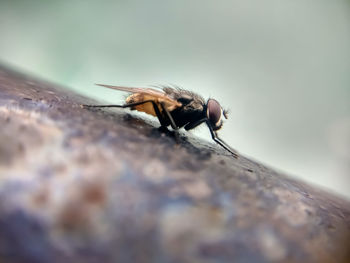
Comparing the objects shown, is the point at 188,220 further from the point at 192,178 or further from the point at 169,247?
the point at 192,178

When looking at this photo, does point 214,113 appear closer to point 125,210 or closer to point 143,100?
Result: point 143,100

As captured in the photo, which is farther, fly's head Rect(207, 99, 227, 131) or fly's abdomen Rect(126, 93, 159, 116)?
fly's head Rect(207, 99, 227, 131)

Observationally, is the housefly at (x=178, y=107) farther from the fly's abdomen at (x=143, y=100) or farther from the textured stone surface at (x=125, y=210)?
the textured stone surface at (x=125, y=210)

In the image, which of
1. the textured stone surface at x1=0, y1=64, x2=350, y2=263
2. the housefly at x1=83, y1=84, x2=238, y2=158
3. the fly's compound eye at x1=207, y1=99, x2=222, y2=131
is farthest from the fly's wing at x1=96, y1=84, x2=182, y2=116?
the textured stone surface at x1=0, y1=64, x2=350, y2=263

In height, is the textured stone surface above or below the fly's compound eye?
below

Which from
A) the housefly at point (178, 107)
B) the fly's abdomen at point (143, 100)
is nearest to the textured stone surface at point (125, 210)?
the housefly at point (178, 107)

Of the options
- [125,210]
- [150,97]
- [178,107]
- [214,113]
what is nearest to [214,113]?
[214,113]

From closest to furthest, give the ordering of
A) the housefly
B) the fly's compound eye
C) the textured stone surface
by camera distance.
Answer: the textured stone surface → the housefly → the fly's compound eye

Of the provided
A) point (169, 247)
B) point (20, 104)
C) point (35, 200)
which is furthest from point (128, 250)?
point (20, 104)

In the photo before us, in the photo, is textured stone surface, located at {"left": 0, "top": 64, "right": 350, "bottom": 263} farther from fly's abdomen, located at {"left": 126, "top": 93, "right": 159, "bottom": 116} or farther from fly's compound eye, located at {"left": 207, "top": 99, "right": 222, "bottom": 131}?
fly's compound eye, located at {"left": 207, "top": 99, "right": 222, "bottom": 131}
